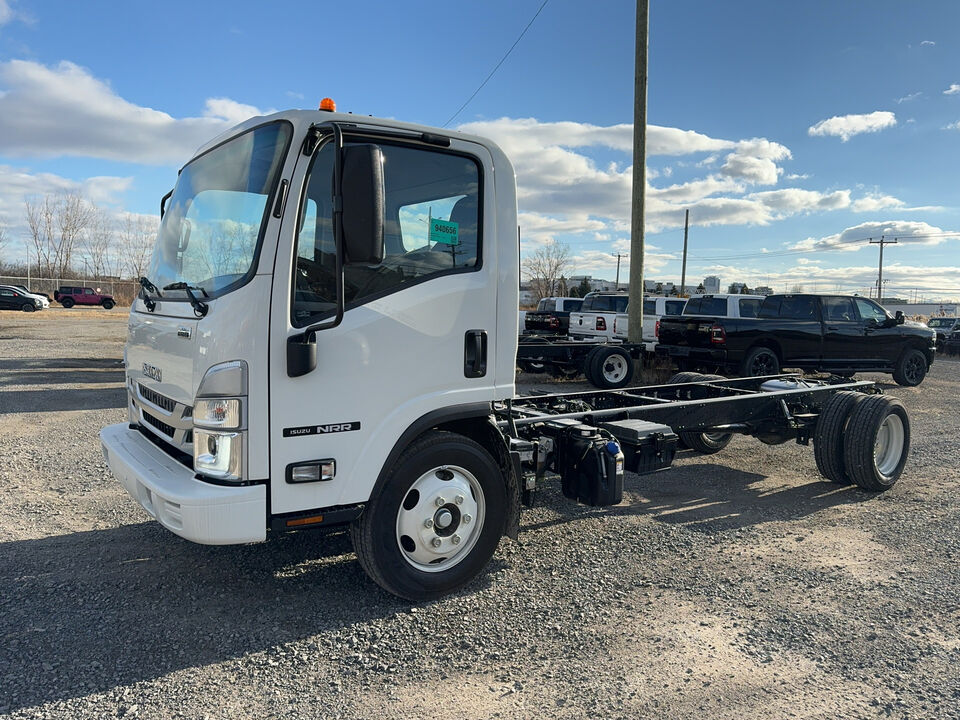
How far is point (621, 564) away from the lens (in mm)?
4508

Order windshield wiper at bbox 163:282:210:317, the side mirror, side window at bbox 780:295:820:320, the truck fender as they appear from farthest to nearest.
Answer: side window at bbox 780:295:820:320, the truck fender, windshield wiper at bbox 163:282:210:317, the side mirror

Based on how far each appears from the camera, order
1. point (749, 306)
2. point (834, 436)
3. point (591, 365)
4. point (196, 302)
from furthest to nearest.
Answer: point (749, 306)
point (591, 365)
point (834, 436)
point (196, 302)

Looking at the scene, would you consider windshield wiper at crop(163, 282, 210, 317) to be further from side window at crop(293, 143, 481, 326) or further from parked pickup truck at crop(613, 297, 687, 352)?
parked pickup truck at crop(613, 297, 687, 352)

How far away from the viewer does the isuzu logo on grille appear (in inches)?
149

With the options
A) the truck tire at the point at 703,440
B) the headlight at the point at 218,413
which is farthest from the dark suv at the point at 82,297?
the headlight at the point at 218,413

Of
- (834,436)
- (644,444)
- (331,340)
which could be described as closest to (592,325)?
(834,436)

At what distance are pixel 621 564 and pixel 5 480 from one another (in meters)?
5.63

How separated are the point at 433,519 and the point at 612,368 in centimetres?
968

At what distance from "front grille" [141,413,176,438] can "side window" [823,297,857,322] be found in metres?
13.5

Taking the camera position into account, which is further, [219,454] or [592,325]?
[592,325]

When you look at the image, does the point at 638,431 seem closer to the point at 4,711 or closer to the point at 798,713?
the point at 798,713

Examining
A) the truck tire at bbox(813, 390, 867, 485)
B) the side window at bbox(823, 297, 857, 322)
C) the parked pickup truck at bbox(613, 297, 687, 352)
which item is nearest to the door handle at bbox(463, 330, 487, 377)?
the truck tire at bbox(813, 390, 867, 485)

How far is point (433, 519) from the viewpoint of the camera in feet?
12.6

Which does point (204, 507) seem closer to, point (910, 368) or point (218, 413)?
point (218, 413)
